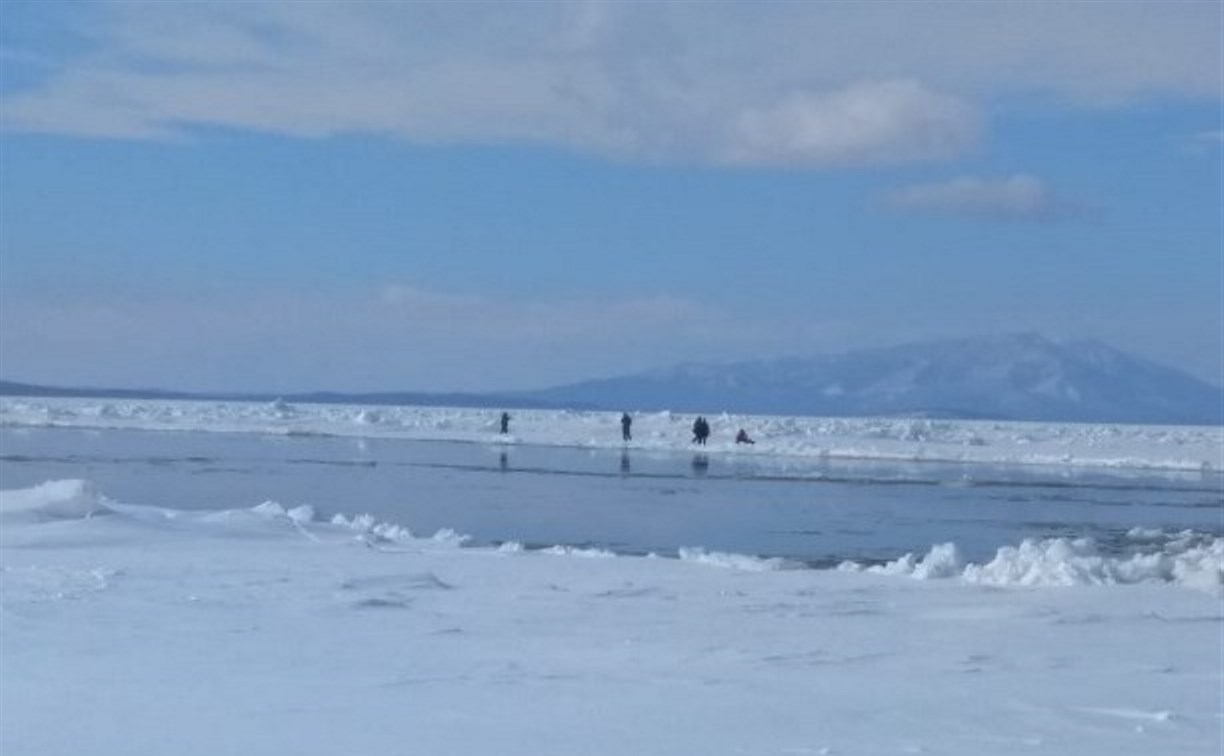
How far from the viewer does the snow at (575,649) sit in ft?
26.6

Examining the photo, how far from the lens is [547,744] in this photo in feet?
25.6

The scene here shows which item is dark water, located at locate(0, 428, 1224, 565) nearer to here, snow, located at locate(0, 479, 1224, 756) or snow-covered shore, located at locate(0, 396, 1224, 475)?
snow, located at locate(0, 479, 1224, 756)

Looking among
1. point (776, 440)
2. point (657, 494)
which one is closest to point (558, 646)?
point (657, 494)

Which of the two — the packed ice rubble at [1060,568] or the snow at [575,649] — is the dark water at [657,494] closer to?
the packed ice rubble at [1060,568]

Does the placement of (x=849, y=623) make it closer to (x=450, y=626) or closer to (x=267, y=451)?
(x=450, y=626)

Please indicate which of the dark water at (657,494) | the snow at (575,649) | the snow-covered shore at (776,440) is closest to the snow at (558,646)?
the snow at (575,649)

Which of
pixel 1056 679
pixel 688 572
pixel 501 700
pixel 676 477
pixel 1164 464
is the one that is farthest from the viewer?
pixel 1164 464

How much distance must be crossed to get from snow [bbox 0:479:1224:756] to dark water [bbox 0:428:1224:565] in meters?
3.84

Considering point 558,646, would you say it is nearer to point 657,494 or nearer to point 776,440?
point 657,494

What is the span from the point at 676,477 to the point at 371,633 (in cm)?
2208

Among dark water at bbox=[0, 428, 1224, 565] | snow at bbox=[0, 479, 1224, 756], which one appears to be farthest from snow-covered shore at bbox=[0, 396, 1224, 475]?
snow at bbox=[0, 479, 1224, 756]

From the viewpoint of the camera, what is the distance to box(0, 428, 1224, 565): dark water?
20.8 meters

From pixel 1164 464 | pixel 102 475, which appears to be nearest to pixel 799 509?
pixel 102 475

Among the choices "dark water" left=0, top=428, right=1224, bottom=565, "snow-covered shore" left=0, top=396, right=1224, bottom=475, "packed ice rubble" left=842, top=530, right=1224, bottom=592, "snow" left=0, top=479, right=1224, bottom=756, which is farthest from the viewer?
"snow-covered shore" left=0, top=396, right=1224, bottom=475
